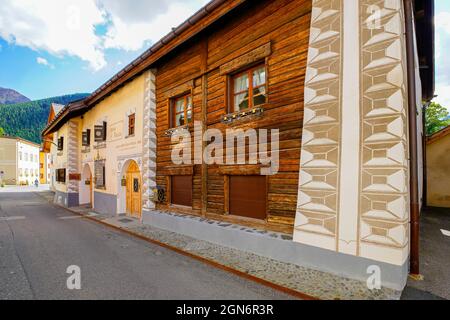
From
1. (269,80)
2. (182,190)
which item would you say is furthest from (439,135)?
(182,190)

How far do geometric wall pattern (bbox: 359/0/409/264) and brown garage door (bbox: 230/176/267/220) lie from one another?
2.40m

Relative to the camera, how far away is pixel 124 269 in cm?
509

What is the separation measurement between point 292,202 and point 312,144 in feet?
4.72

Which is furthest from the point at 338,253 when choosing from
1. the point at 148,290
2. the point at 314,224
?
the point at 148,290

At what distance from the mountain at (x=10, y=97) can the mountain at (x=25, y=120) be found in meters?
138

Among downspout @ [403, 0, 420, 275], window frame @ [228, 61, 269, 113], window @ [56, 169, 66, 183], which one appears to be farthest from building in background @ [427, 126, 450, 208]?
window @ [56, 169, 66, 183]

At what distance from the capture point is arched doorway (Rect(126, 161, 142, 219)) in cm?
1109

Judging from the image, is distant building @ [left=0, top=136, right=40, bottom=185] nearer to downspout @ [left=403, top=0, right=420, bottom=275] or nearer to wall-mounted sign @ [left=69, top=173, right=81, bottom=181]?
wall-mounted sign @ [left=69, top=173, right=81, bottom=181]

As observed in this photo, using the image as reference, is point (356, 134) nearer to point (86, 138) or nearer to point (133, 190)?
point (133, 190)

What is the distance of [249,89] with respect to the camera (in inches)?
263

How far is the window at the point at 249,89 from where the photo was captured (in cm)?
641

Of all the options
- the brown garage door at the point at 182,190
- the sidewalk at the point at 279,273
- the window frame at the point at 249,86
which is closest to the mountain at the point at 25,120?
the brown garage door at the point at 182,190

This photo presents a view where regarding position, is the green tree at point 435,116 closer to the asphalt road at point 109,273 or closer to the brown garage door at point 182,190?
the brown garage door at point 182,190

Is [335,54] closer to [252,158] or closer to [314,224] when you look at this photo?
[252,158]
